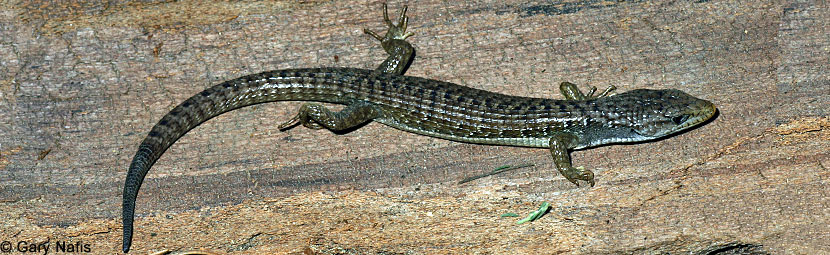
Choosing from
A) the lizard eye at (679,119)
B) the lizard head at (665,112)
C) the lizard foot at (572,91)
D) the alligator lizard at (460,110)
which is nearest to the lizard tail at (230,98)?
the alligator lizard at (460,110)

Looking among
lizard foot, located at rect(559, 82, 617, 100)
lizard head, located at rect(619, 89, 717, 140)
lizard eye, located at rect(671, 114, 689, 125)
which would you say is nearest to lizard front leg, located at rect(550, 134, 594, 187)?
lizard foot, located at rect(559, 82, 617, 100)

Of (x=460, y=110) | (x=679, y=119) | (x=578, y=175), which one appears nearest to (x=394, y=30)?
(x=460, y=110)

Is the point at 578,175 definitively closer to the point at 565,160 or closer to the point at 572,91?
the point at 565,160

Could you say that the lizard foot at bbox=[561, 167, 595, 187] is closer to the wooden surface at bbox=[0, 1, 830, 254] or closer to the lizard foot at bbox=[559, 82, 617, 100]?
the wooden surface at bbox=[0, 1, 830, 254]

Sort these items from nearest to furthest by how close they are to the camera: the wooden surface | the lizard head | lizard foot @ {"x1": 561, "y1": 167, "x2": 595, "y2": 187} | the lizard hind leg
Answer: the wooden surface < lizard foot @ {"x1": 561, "y1": 167, "x2": 595, "y2": 187} < the lizard head < the lizard hind leg

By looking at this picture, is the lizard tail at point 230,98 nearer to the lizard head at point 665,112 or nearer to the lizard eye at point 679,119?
the lizard head at point 665,112

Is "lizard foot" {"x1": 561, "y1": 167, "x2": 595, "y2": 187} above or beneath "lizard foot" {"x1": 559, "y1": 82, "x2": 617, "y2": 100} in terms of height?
beneath

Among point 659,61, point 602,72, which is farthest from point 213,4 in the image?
point 659,61
